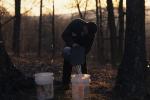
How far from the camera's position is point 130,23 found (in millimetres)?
8422

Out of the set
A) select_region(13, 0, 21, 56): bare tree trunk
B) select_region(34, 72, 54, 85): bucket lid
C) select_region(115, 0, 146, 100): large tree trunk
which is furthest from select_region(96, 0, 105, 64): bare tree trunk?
select_region(34, 72, 54, 85): bucket lid

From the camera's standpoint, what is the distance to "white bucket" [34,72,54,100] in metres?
8.05

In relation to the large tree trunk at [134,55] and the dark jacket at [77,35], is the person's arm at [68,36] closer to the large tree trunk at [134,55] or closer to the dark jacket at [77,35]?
the dark jacket at [77,35]

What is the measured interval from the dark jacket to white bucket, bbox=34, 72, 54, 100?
1170mm

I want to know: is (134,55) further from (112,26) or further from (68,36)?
(112,26)

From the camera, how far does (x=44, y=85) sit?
811cm

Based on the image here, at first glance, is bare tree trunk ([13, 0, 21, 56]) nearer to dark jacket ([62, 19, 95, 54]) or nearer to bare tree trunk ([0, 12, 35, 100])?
bare tree trunk ([0, 12, 35, 100])

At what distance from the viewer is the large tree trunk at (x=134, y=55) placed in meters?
8.38

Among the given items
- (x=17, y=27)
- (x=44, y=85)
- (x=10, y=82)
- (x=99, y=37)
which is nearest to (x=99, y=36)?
(x=99, y=37)

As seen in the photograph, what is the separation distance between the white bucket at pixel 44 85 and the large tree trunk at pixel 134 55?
139cm

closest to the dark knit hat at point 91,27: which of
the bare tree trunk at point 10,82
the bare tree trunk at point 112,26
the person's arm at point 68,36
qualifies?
the person's arm at point 68,36

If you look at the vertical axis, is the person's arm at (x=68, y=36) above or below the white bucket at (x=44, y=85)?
above

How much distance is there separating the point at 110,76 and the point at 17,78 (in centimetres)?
359

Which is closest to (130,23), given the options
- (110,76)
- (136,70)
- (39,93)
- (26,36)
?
(136,70)
